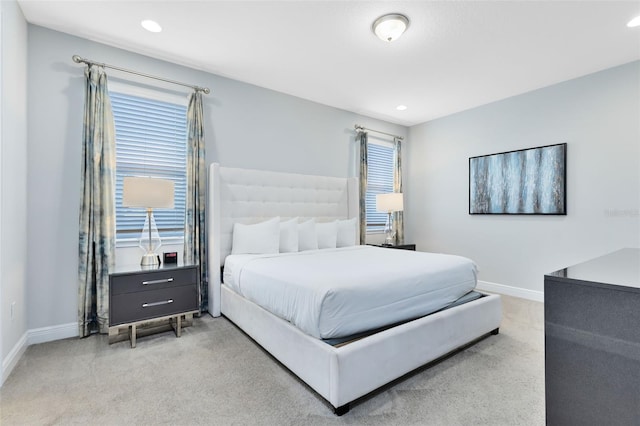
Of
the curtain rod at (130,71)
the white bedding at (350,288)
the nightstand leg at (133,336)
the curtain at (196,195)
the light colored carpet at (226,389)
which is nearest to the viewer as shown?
the light colored carpet at (226,389)

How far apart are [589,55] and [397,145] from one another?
2.70m

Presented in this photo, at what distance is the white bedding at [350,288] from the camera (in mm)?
1791

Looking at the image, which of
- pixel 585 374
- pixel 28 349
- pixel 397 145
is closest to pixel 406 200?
pixel 397 145

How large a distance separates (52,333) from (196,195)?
1727mm

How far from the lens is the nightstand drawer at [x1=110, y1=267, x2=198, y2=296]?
2484mm

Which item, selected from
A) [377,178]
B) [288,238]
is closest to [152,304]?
[288,238]

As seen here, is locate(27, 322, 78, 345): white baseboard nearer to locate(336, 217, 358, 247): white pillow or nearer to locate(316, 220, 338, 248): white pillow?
locate(316, 220, 338, 248): white pillow

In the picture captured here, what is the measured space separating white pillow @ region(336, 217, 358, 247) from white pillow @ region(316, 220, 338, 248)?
4.8 inches

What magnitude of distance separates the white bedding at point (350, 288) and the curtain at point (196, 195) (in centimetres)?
66

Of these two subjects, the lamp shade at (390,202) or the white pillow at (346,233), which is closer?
the white pillow at (346,233)

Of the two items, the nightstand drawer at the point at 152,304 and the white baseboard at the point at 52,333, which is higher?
the nightstand drawer at the point at 152,304

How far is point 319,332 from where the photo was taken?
177cm

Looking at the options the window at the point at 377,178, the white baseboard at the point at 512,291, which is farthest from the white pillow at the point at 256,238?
the white baseboard at the point at 512,291

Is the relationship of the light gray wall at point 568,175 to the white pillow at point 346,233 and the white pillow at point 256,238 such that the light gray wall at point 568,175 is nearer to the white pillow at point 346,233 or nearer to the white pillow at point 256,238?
the white pillow at point 346,233
